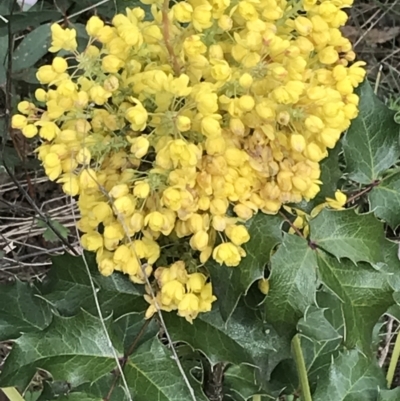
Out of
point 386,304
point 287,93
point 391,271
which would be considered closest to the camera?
point 287,93

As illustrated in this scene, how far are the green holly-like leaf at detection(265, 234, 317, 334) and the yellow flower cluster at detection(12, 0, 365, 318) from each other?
0.21ft

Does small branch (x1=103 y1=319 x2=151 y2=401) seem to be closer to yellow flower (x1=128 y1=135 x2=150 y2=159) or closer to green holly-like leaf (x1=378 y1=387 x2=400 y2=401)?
yellow flower (x1=128 y1=135 x2=150 y2=159)

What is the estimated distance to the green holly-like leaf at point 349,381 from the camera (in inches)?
45.1

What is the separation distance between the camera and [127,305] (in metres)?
0.91

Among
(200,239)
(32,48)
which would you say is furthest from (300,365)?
(32,48)

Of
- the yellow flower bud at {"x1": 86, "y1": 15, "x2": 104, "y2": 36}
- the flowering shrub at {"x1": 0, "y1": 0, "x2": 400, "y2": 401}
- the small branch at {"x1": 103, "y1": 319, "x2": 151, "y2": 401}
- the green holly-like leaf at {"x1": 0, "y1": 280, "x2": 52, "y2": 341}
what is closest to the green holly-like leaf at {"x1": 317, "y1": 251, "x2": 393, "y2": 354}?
the flowering shrub at {"x1": 0, "y1": 0, "x2": 400, "y2": 401}

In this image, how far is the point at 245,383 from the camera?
103 cm

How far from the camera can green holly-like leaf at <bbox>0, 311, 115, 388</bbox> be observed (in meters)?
0.88

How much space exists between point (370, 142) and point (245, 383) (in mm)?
367

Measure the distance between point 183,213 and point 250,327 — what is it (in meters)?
0.26

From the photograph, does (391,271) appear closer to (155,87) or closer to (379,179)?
(379,179)

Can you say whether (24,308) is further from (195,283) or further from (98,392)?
(195,283)

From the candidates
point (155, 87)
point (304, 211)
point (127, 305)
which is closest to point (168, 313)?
point (127, 305)

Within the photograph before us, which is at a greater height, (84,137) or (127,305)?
(84,137)
